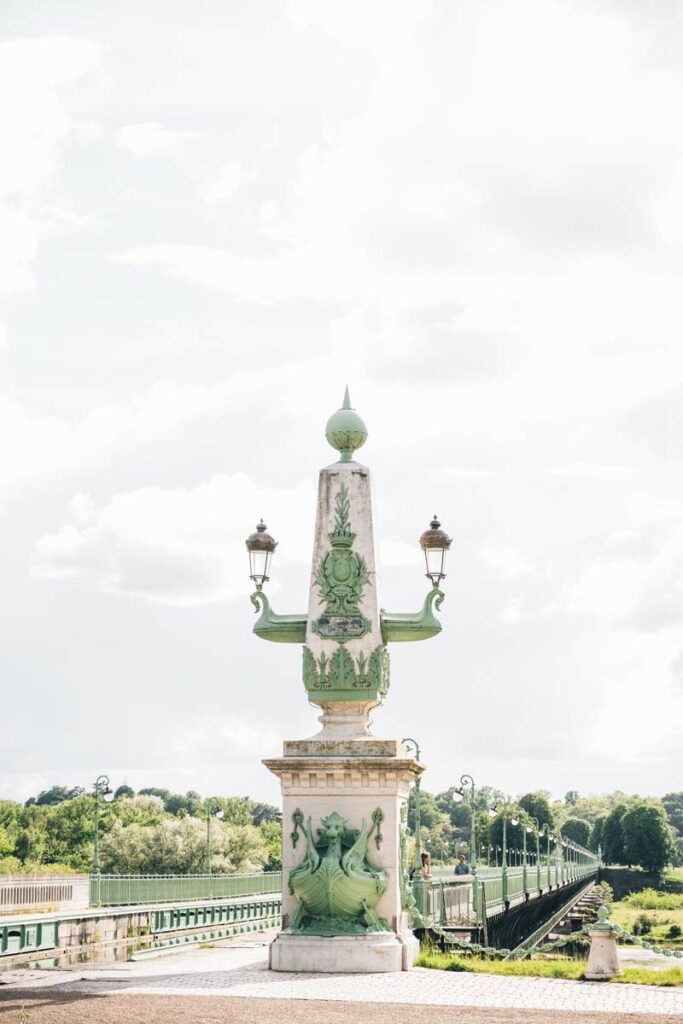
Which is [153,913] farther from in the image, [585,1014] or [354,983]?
[585,1014]

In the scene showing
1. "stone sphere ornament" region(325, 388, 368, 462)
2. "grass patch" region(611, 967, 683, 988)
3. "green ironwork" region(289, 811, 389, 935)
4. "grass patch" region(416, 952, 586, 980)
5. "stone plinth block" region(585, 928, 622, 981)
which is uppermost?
"stone sphere ornament" region(325, 388, 368, 462)

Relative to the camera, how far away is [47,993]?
49.8 ft

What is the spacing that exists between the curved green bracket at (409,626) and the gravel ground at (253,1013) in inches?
235

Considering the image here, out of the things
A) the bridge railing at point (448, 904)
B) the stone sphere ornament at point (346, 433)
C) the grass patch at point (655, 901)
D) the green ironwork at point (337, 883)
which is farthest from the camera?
the grass patch at point (655, 901)

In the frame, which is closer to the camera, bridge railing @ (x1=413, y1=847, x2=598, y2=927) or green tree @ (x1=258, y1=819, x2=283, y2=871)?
bridge railing @ (x1=413, y1=847, x2=598, y2=927)

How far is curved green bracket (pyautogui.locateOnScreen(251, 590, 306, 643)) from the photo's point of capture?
1930 cm

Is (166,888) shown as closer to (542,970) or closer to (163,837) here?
(542,970)

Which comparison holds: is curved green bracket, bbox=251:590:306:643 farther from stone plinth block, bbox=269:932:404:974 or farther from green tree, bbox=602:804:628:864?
green tree, bbox=602:804:628:864

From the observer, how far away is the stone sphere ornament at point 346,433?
19688mm

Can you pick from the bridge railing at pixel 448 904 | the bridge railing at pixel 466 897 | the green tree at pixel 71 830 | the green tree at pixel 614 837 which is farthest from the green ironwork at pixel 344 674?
the green tree at pixel 614 837

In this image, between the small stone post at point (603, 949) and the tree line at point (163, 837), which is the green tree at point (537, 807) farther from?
the small stone post at point (603, 949)

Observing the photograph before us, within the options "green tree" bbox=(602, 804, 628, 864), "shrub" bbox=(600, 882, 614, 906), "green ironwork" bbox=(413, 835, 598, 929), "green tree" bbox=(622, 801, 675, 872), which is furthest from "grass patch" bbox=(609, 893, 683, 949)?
"green tree" bbox=(602, 804, 628, 864)

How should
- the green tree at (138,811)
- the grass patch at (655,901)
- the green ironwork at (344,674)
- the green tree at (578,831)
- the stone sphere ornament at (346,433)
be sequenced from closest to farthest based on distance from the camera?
the green ironwork at (344,674), the stone sphere ornament at (346,433), the green tree at (138,811), the grass patch at (655,901), the green tree at (578,831)

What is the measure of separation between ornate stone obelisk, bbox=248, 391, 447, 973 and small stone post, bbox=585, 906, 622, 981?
2435 mm
